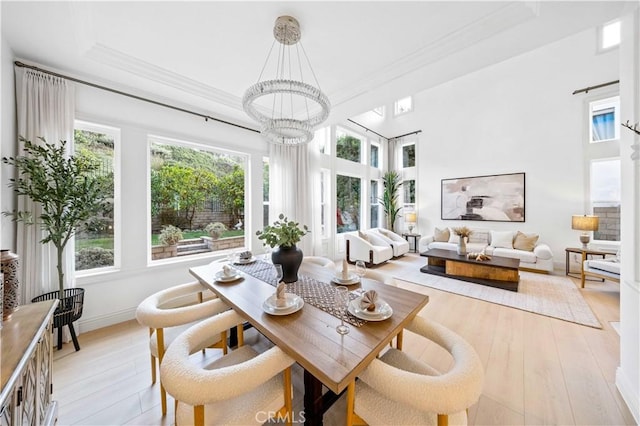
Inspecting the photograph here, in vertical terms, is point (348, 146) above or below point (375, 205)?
above

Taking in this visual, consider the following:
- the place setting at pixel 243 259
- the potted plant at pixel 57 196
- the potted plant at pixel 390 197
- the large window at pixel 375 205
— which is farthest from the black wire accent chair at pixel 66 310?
the potted plant at pixel 390 197

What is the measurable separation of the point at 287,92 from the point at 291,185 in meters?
2.45

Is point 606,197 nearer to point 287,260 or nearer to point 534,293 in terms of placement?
point 534,293

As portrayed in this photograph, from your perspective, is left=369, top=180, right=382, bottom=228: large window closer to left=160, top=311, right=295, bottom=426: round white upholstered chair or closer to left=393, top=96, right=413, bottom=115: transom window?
left=393, top=96, right=413, bottom=115: transom window

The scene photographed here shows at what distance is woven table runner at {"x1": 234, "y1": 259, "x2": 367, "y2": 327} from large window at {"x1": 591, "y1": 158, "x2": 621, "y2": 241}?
226 inches

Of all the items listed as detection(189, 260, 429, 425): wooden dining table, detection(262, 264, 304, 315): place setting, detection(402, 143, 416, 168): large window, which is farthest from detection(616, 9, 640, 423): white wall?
detection(402, 143, 416, 168): large window

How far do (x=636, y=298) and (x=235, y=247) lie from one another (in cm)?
408

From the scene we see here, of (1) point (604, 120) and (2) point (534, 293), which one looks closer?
(2) point (534, 293)

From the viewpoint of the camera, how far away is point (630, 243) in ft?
4.99

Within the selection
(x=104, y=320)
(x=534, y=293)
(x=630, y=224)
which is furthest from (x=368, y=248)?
(x=104, y=320)

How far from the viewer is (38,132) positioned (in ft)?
6.73

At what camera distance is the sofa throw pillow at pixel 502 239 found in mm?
4734

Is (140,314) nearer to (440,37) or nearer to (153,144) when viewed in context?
(153,144)

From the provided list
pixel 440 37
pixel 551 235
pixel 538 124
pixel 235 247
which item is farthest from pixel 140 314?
pixel 538 124
